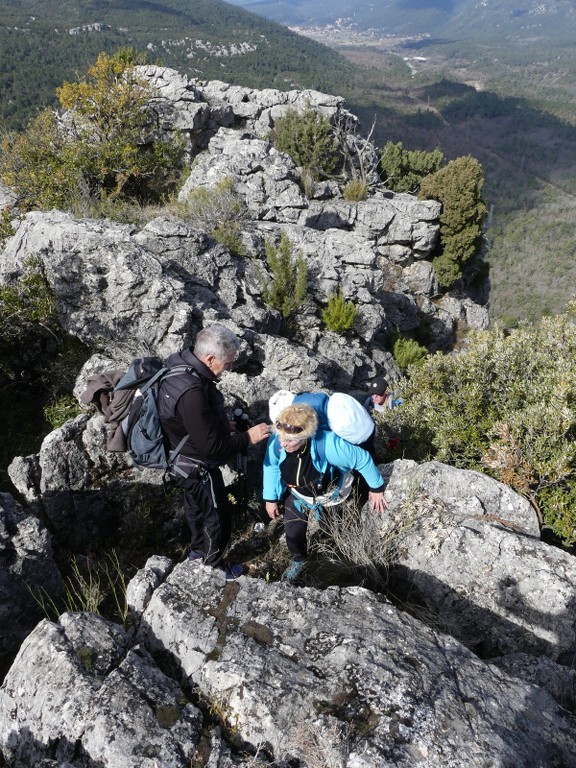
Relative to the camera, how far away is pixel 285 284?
28.5ft

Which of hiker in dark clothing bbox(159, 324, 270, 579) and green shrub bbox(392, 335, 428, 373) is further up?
hiker in dark clothing bbox(159, 324, 270, 579)

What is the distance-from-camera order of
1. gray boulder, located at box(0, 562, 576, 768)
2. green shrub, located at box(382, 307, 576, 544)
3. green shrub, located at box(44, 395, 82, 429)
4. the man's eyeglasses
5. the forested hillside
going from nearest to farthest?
1. gray boulder, located at box(0, 562, 576, 768)
2. the man's eyeglasses
3. green shrub, located at box(382, 307, 576, 544)
4. green shrub, located at box(44, 395, 82, 429)
5. the forested hillside

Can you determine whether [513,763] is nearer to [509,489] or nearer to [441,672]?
[441,672]

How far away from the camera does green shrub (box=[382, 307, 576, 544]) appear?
3912 millimetres

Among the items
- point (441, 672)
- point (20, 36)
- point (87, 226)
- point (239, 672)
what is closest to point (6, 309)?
point (87, 226)

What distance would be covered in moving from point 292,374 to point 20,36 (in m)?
75.8

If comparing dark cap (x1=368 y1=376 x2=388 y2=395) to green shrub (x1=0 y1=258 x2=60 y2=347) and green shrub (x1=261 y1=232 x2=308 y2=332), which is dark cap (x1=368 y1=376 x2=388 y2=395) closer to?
green shrub (x1=261 y1=232 x2=308 y2=332)

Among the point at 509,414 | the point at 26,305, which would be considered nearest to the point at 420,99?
the point at 26,305

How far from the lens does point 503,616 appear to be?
Result: 3.20 m

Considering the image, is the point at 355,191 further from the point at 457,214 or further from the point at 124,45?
the point at 124,45

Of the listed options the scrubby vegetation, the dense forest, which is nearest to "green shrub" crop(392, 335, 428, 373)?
the scrubby vegetation

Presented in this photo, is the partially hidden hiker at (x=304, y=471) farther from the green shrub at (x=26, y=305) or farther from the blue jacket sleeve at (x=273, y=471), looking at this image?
the green shrub at (x=26, y=305)

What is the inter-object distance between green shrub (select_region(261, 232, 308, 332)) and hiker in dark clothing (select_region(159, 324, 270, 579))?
5.30 m

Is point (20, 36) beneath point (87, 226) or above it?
above
